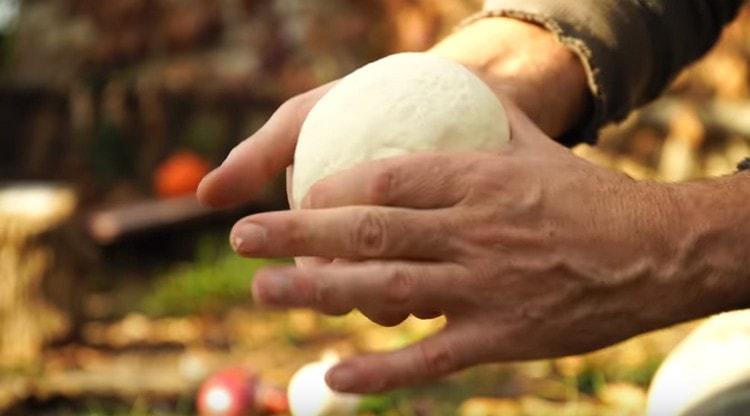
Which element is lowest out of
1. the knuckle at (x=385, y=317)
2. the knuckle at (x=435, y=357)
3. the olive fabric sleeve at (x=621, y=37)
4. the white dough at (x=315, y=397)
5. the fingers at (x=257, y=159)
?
the knuckle at (x=435, y=357)

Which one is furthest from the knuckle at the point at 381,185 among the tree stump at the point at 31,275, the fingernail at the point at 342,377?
the tree stump at the point at 31,275

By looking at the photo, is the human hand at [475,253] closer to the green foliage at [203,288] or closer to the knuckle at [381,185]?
the knuckle at [381,185]

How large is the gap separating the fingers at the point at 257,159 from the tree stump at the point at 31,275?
2638 millimetres

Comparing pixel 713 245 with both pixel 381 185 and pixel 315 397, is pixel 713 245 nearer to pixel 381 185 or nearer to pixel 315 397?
pixel 381 185

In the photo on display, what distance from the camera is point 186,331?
4.67 m

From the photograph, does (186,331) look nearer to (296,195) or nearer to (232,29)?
(232,29)

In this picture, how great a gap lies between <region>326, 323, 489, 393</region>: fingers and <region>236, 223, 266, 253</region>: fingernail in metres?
0.17

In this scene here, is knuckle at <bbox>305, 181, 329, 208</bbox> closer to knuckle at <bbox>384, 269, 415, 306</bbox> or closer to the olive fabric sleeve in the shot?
knuckle at <bbox>384, 269, 415, 306</bbox>

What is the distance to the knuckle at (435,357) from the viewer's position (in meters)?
1.49

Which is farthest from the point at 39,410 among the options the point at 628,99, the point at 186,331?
the point at 628,99

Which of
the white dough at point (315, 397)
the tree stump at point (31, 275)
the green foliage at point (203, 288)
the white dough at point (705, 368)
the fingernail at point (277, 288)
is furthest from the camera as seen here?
the green foliage at point (203, 288)

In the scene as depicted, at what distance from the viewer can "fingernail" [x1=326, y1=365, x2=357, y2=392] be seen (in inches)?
57.6

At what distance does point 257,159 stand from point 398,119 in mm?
241

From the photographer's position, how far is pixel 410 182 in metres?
1.50
